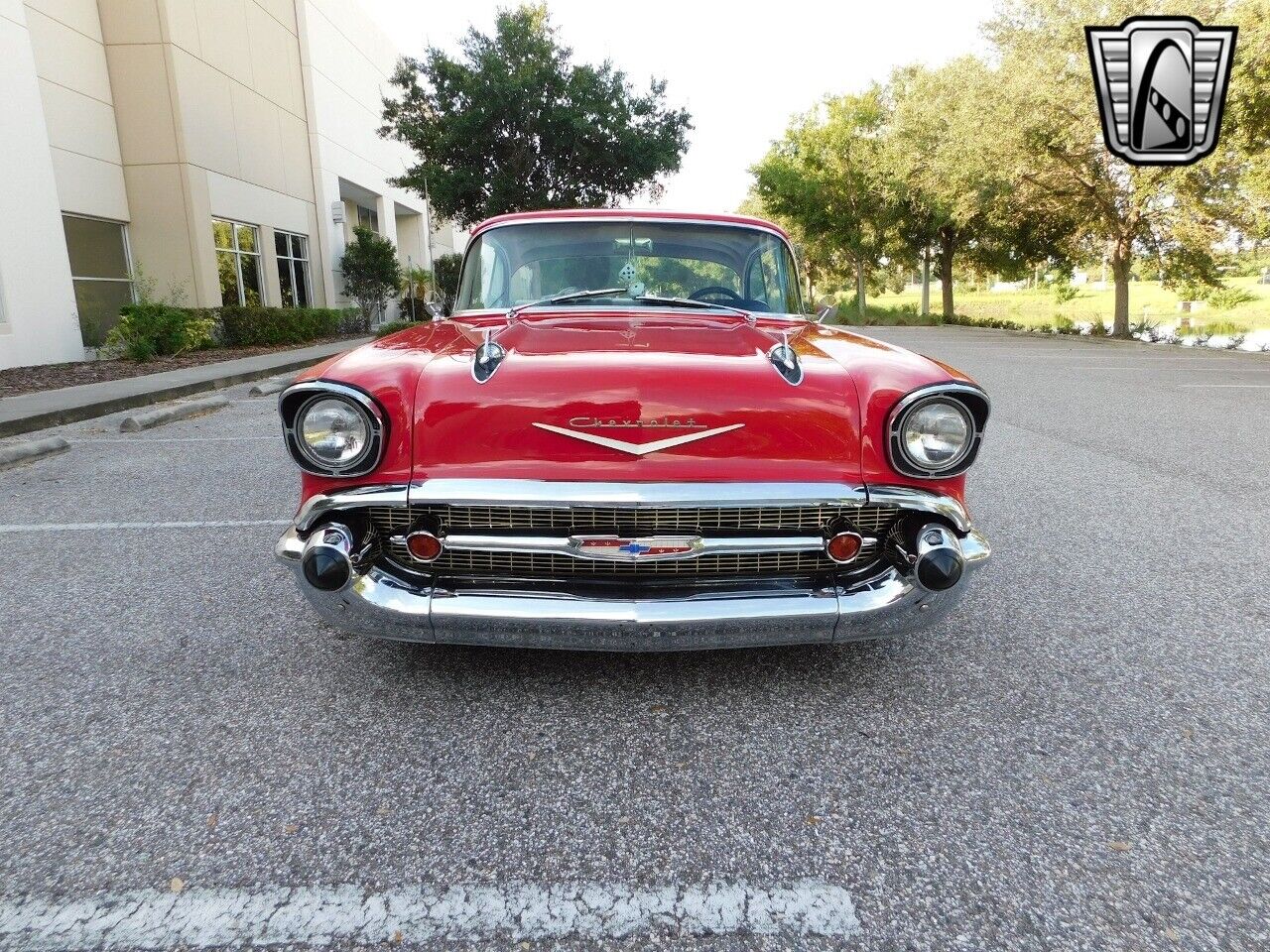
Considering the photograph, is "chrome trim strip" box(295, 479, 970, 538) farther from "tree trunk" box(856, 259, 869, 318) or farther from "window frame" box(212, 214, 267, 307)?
"tree trunk" box(856, 259, 869, 318)

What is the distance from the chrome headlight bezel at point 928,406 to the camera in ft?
6.99

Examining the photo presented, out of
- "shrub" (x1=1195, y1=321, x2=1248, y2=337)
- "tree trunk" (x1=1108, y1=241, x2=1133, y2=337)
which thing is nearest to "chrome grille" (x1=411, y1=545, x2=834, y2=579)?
"tree trunk" (x1=1108, y1=241, x2=1133, y2=337)

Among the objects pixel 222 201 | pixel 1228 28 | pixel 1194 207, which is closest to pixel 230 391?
pixel 222 201

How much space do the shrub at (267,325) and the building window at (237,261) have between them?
786mm

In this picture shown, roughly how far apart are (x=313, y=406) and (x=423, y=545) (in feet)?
1.64

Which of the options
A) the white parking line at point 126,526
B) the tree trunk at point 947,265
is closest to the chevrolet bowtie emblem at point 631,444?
the white parking line at point 126,526

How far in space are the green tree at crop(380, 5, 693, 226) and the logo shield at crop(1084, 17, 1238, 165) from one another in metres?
9.21

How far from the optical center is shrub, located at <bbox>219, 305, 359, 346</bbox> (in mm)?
14359

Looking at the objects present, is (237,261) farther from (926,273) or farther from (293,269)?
(926,273)

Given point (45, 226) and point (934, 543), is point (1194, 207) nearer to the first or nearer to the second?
point (934, 543)

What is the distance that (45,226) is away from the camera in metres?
10.7

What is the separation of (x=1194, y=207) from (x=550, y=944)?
18.9 m

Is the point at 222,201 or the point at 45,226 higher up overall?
the point at 222,201

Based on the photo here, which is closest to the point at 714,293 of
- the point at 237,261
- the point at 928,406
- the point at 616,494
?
the point at 928,406
